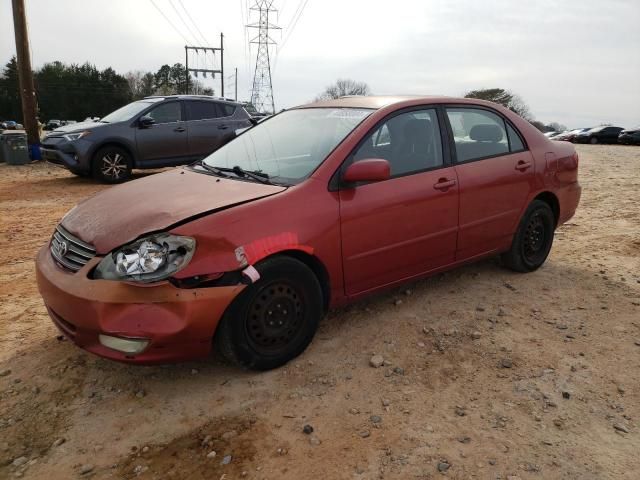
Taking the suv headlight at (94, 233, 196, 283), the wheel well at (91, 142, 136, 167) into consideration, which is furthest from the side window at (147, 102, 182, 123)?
the suv headlight at (94, 233, 196, 283)

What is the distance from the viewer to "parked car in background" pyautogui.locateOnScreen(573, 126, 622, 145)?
36.0 meters

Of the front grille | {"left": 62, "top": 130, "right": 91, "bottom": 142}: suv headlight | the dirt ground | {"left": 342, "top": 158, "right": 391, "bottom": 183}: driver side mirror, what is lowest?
the dirt ground

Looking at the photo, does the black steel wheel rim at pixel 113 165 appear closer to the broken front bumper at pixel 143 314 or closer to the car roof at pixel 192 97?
the car roof at pixel 192 97

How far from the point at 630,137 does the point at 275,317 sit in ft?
116

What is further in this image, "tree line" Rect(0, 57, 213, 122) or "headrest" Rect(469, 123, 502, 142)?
"tree line" Rect(0, 57, 213, 122)

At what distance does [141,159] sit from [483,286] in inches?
305

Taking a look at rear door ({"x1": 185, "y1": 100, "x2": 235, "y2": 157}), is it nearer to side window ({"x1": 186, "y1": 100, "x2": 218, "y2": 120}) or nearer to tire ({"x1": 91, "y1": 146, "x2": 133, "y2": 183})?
side window ({"x1": 186, "y1": 100, "x2": 218, "y2": 120})

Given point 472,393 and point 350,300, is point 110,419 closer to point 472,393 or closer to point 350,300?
point 350,300

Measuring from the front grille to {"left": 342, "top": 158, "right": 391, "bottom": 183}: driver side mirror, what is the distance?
5.12 feet

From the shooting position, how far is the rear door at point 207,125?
34.8 feet

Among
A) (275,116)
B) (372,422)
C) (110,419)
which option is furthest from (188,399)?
(275,116)

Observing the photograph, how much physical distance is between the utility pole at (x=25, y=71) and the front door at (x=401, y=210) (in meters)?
12.9

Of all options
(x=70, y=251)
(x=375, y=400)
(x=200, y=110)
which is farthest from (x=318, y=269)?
(x=200, y=110)

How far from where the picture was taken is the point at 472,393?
115 inches
